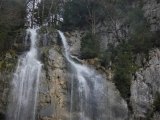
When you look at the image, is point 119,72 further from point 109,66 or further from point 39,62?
point 39,62

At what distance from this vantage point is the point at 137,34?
22406 mm

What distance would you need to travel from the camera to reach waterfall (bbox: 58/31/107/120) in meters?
16.7

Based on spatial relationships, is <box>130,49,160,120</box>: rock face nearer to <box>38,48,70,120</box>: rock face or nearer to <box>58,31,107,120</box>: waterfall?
A: <box>58,31,107,120</box>: waterfall

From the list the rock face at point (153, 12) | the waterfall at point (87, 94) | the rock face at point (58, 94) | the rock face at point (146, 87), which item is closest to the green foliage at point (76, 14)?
the rock face at point (153, 12)

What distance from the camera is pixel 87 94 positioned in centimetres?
1766

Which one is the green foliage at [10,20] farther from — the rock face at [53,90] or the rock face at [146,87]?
the rock face at [146,87]

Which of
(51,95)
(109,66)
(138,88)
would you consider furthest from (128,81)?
(51,95)

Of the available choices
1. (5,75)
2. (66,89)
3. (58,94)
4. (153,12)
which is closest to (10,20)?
(5,75)

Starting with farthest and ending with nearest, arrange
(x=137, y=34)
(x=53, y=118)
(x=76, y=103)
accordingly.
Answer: (x=137, y=34)
(x=76, y=103)
(x=53, y=118)

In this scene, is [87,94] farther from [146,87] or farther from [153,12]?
[153,12]

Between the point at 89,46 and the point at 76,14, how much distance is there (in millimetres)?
5930

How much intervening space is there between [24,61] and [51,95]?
157 inches

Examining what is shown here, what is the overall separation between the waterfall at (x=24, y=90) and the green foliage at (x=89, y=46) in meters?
4.66

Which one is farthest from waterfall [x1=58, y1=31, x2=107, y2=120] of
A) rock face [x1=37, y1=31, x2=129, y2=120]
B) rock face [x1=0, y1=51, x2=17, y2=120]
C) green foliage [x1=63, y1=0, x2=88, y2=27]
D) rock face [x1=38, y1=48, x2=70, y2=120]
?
green foliage [x1=63, y1=0, x2=88, y2=27]
